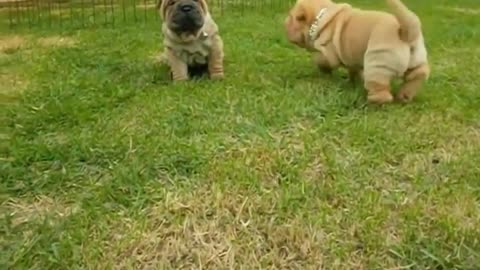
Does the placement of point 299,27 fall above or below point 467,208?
above

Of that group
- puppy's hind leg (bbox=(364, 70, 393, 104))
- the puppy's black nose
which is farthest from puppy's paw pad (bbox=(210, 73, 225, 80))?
puppy's hind leg (bbox=(364, 70, 393, 104))

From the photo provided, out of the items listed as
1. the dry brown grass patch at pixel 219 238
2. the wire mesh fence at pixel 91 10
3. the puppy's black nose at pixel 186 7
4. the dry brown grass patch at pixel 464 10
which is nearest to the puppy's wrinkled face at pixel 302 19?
the puppy's black nose at pixel 186 7

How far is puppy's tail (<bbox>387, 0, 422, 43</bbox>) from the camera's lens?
2.73 metres

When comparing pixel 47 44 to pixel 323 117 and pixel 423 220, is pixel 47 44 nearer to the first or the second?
pixel 323 117

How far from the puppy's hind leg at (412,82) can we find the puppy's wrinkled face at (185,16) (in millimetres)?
1022

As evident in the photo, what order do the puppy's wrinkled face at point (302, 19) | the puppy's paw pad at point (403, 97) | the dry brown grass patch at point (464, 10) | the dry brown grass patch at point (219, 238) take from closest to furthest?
the dry brown grass patch at point (219, 238)
the puppy's paw pad at point (403, 97)
the puppy's wrinkled face at point (302, 19)
the dry brown grass patch at point (464, 10)

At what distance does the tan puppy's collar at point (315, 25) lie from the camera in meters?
3.26

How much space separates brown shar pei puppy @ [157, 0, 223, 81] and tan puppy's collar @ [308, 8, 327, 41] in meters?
0.48

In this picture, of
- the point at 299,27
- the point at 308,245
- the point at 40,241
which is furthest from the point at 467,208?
the point at 299,27

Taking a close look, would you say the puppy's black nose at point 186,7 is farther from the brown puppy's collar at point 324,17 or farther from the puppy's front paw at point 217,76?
the brown puppy's collar at point 324,17

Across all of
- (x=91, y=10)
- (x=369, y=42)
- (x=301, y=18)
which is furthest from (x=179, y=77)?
(x=91, y=10)

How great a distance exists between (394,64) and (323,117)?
1.24 feet

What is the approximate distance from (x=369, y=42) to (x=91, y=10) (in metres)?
4.21

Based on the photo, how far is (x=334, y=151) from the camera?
2418 mm
